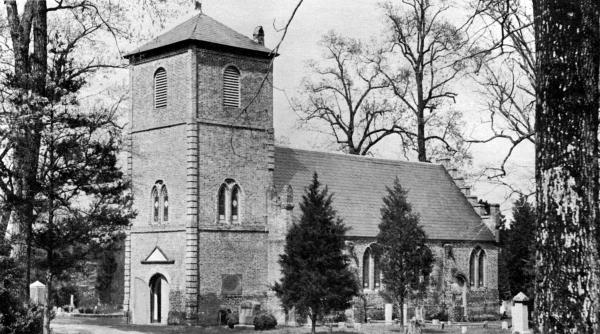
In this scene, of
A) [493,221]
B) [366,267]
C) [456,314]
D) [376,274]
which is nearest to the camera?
[366,267]

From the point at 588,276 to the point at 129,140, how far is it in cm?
3354

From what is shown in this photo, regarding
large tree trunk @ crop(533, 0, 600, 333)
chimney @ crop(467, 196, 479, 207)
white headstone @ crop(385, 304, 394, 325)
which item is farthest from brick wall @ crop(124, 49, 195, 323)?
large tree trunk @ crop(533, 0, 600, 333)

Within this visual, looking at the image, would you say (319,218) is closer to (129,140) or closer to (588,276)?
(129,140)

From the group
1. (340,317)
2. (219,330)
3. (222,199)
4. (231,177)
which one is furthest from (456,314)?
(219,330)

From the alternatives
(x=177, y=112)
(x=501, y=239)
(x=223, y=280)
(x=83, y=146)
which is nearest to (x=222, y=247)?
(x=223, y=280)

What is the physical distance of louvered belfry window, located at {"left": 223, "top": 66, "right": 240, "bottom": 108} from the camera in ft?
125

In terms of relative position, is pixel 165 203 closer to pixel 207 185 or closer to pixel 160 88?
pixel 207 185

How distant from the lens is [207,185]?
122 feet

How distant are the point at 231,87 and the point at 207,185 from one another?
458 centimetres

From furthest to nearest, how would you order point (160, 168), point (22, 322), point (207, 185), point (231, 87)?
point (160, 168) → point (231, 87) → point (207, 185) → point (22, 322)

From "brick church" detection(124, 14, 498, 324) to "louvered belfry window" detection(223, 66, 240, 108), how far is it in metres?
0.04

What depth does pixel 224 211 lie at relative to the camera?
37.8 meters

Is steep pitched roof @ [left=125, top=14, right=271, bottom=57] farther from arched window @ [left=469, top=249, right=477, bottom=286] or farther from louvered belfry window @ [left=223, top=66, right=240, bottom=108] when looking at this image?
arched window @ [left=469, top=249, right=477, bottom=286]

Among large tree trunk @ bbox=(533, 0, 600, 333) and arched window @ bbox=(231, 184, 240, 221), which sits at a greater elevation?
arched window @ bbox=(231, 184, 240, 221)
